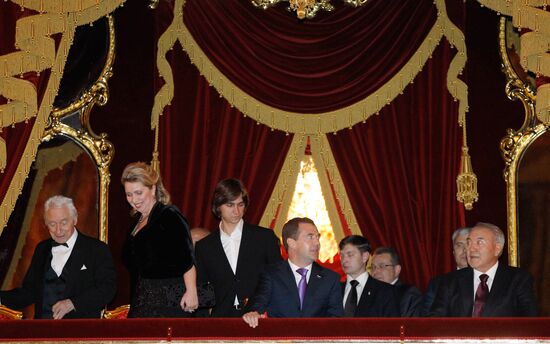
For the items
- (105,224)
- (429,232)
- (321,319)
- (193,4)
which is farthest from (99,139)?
(321,319)

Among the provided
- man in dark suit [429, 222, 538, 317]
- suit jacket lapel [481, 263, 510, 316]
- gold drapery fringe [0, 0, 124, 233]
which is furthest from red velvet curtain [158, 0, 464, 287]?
suit jacket lapel [481, 263, 510, 316]

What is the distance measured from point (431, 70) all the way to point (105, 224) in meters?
3.08

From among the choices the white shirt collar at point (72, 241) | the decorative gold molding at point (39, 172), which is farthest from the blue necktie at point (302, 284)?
the decorative gold molding at point (39, 172)

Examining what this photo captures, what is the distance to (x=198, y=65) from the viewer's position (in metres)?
8.56

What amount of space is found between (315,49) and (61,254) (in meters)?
3.10

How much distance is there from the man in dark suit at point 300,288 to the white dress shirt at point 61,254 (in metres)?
1.40

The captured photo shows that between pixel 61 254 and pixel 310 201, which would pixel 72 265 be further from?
pixel 310 201

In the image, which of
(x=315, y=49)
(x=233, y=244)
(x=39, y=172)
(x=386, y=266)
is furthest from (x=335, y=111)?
(x=39, y=172)

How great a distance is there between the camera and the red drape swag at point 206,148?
848cm

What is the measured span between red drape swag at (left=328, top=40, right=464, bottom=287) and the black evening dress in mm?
2987

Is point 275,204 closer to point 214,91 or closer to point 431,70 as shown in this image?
point 214,91

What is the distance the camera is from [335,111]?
8539 millimetres

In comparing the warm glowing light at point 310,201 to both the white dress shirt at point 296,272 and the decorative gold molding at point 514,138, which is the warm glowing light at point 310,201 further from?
the white dress shirt at point 296,272

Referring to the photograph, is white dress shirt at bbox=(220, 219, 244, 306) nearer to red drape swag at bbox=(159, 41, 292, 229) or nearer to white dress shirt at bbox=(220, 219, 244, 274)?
white dress shirt at bbox=(220, 219, 244, 274)
